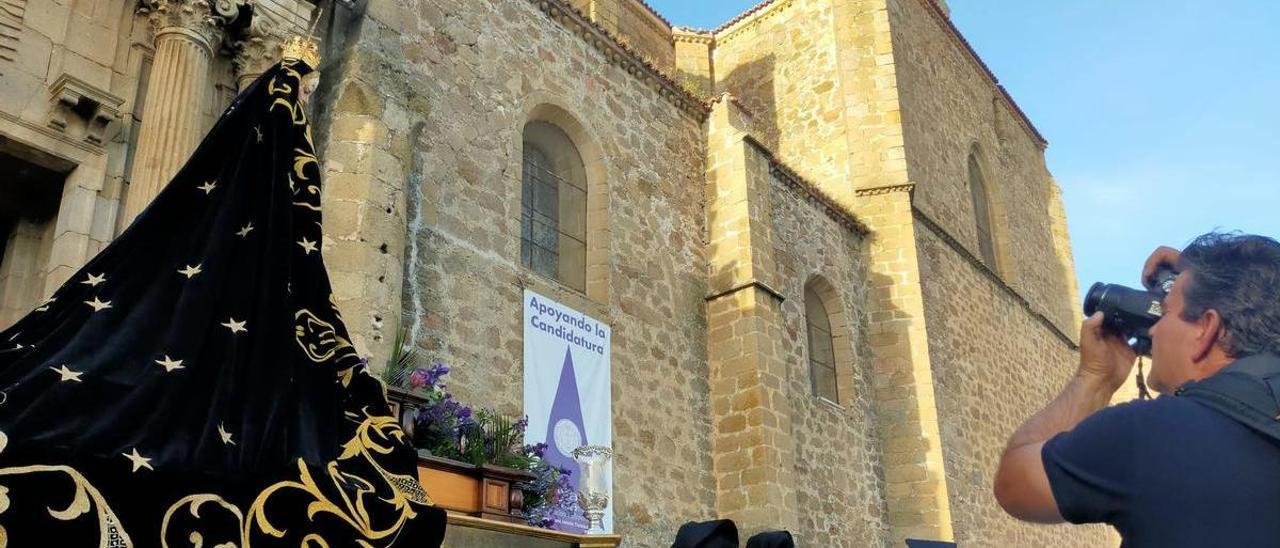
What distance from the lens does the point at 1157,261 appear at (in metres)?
2.04

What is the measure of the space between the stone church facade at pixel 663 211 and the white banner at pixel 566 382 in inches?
7.7

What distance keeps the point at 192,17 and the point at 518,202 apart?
3812 millimetres

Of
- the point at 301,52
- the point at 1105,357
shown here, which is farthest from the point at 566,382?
the point at 1105,357

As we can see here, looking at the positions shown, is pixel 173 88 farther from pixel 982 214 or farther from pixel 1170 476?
pixel 982 214

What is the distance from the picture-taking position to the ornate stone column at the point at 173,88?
650 centimetres

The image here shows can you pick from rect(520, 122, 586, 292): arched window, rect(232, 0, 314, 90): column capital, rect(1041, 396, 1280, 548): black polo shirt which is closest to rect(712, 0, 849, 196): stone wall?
rect(520, 122, 586, 292): arched window

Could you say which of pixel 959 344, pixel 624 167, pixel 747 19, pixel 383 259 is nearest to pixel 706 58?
pixel 747 19

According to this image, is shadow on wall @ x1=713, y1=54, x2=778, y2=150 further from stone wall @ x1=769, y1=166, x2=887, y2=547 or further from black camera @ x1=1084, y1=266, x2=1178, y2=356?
black camera @ x1=1084, y1=266, x2=1178, y2=356

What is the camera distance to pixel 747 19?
64.4 ft

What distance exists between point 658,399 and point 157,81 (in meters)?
6.12

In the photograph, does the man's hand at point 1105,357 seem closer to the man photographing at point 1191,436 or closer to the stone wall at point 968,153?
the man photographing at point 1191,436

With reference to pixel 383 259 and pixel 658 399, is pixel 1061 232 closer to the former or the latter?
pixel 658 399

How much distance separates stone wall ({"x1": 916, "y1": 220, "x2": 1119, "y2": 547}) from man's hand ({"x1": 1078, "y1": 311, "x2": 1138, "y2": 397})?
42.1 ft

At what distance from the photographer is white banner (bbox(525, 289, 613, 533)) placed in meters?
9.52
